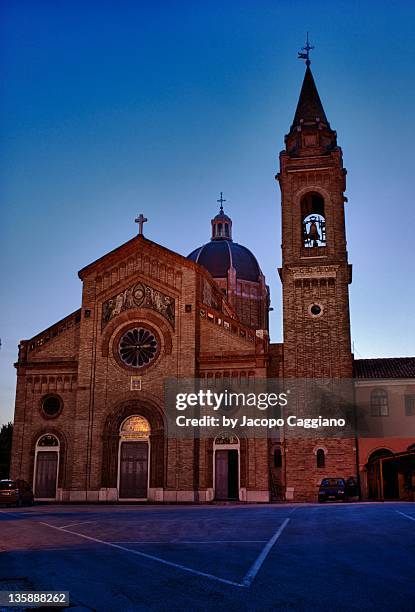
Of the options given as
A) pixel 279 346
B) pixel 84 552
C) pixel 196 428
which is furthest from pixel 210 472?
pixel 84 552

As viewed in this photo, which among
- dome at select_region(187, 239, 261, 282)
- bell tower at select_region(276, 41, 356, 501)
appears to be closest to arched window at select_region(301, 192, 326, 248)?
bell tower at select_region(276, 41, 356, 501)

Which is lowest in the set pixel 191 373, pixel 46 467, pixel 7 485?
pixel 7 485

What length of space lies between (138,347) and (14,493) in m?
10.2

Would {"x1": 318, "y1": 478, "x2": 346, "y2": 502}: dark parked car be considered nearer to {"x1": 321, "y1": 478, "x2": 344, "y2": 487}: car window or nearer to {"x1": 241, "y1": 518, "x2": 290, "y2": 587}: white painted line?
{"x1": 321, "y1": 478, "x2": 344, "y2": 487}: car window

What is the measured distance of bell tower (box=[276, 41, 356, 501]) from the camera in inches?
1462

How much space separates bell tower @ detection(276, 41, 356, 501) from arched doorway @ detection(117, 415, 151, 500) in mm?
7496

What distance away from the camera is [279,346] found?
40.0m

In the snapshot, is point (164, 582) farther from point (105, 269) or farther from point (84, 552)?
point (105, 269)

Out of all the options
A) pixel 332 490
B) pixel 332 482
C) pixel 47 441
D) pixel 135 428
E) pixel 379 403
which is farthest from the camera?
pixel 379 403

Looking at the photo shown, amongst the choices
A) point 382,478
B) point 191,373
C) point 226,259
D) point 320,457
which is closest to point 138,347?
point 191,373

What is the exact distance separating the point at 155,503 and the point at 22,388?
1036 centimetres

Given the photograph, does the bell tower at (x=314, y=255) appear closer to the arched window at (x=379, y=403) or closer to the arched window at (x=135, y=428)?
the arched window at (x=379, y=403)

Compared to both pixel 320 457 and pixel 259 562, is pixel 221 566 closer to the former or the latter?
pixel 259 562

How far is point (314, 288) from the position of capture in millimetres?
40188
